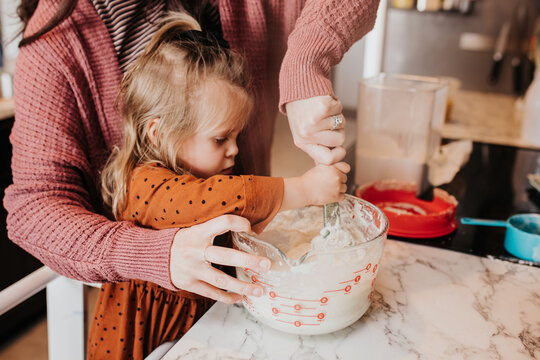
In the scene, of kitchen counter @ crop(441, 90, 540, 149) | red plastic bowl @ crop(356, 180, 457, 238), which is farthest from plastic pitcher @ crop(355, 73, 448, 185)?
kitchen counter @ crop(441, 90, 540, 149)

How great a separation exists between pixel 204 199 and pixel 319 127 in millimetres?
225

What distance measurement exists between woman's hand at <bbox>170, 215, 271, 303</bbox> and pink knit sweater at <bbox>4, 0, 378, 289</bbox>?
2 centimetres

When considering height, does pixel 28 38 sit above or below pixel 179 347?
above

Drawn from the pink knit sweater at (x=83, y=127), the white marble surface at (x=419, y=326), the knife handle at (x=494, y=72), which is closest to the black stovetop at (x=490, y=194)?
the white marble surface at (x=419, y=326)


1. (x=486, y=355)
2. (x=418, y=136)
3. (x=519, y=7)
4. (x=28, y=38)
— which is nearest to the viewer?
(x=486, y=355)

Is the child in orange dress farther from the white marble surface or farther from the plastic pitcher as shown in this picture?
the plastic pitcher

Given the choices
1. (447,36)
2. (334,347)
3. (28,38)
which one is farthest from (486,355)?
(447,36)

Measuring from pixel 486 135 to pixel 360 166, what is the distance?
915mm

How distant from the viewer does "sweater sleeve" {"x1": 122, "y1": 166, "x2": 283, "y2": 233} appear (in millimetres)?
811

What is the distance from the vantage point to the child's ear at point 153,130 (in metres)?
0.95

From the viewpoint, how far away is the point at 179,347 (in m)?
0.73

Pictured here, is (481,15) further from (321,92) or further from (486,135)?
(321,92)

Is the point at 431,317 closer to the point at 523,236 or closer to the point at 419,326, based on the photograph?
the point at 419,326

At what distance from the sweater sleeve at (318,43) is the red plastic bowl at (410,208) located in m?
0.39
